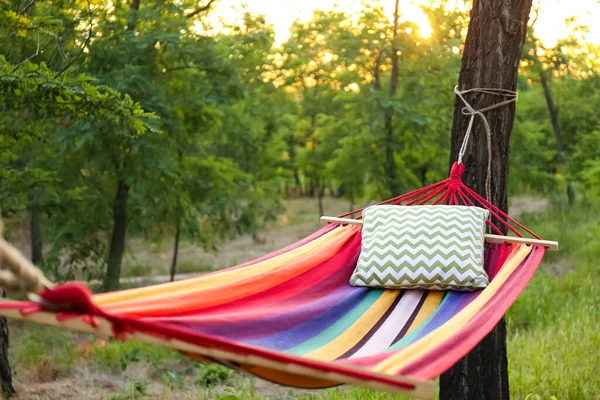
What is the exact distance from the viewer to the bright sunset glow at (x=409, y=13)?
7.09 m

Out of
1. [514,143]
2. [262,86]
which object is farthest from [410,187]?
[262,86]

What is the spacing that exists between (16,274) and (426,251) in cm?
173

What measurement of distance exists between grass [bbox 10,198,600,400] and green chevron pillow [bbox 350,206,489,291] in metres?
0.84

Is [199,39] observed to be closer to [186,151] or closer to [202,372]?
[186,151]

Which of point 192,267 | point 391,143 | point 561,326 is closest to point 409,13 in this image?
point 391,143

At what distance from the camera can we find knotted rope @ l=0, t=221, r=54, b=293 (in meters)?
1.47

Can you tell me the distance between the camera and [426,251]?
9.23ft

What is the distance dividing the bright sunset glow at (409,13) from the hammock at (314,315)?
438 cm

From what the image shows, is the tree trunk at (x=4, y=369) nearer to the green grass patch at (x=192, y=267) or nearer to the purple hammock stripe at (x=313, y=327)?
the purple hammock stripe at (x=313, y=327)

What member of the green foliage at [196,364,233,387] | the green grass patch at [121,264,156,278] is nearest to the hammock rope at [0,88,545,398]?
the green foliage at [196,364,233,387]

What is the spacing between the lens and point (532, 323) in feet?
16.3

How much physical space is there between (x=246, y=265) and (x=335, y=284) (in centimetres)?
43

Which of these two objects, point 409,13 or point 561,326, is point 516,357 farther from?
point 409,13

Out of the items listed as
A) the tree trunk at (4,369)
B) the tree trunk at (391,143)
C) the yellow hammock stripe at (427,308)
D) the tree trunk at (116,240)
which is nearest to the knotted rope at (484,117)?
the yellow hammock stripe at (427,308)
